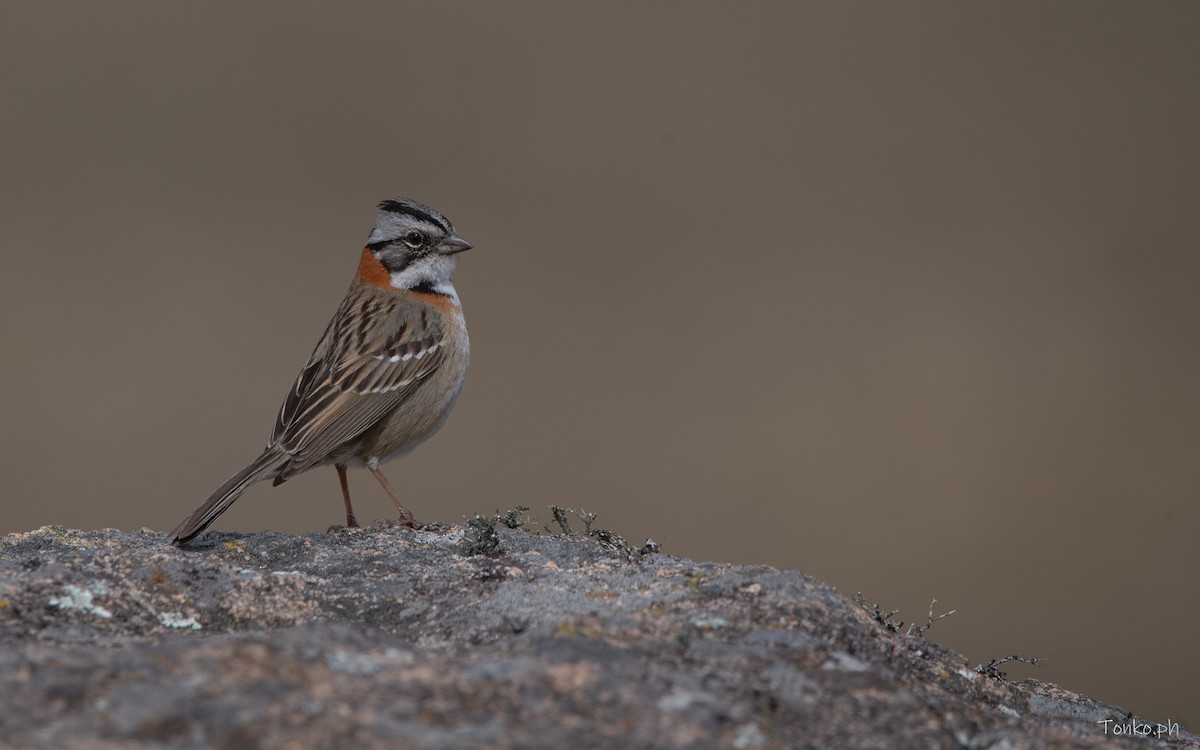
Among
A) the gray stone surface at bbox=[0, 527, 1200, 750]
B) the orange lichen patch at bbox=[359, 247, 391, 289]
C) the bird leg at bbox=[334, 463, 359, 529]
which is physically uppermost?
the orange lichen patch at bbox=[359, 247, 391, 289]

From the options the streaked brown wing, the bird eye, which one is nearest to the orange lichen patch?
the bird eye

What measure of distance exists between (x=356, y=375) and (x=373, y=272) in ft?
5.16

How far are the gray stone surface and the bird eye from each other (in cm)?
425

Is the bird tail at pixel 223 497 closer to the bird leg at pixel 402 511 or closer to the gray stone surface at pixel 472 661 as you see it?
the gray stone surface at pixel 472 661

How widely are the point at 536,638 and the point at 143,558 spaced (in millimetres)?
1676

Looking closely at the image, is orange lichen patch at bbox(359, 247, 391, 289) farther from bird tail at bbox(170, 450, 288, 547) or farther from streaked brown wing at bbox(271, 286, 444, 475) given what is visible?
bird tail at bbox(170, 450, 288, 547)

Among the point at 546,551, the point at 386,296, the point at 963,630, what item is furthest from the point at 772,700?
the point at 963,630

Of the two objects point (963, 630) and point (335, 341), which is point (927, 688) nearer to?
point (335, 341)

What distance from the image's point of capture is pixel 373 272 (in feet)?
28.9

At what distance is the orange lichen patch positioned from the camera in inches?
344

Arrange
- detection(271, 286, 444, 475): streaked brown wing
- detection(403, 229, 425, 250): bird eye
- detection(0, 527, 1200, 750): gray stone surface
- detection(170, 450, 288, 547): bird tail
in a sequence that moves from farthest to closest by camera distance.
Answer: detection(403, 229, 425, 250): bird eye → detection(271, 286, 444, 475): streaked brown wing → detection(170, 450, 288, 547): bird tail → detection(0, 527, 1200, 750): gray stone surface

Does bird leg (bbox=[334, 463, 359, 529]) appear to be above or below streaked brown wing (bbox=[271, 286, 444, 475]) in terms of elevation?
below

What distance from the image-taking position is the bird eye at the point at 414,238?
8703 millimetres

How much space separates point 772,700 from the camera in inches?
117
